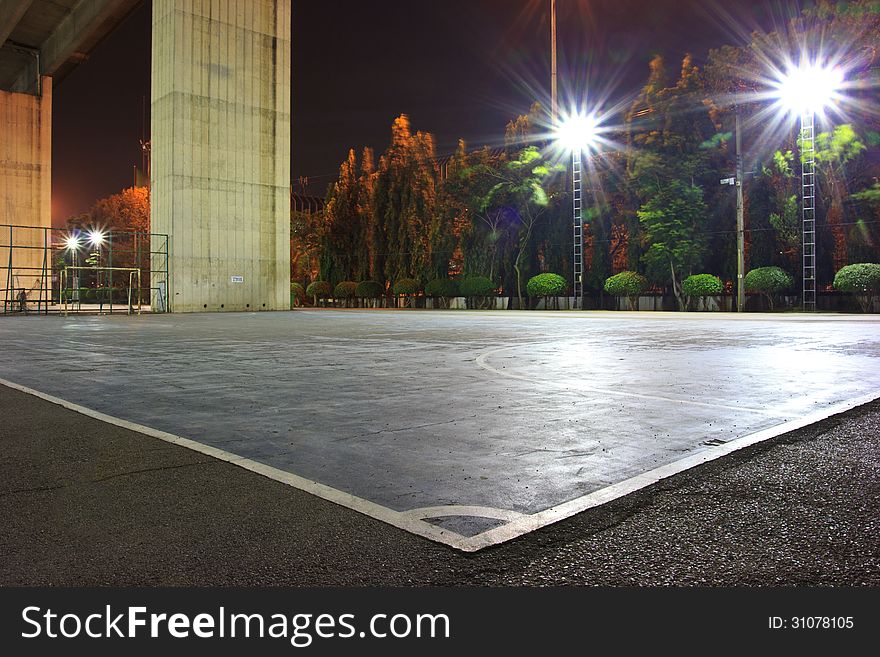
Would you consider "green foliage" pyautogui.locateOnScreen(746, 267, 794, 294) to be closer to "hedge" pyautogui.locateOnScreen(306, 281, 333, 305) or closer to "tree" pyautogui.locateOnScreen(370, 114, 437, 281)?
"tree" pyautogui.locateOnScreen(370, 114, 437, 281)

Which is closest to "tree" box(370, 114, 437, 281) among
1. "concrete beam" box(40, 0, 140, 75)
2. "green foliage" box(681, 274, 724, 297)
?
"green foliage" box(681, 274, 724, 297)

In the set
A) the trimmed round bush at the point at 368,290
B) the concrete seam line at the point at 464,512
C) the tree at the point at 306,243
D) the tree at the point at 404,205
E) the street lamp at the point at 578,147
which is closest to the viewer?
the concrete seam line at the point at 464,512

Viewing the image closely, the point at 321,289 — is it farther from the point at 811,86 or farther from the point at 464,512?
the point at 464,512

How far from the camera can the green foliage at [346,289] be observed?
59719 millimetres

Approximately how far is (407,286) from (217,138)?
848 inches

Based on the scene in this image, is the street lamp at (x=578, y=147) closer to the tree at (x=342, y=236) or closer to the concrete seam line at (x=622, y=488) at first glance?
the tree at (x=342, y=236)

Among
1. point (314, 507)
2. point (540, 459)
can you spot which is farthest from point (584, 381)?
point (314, 507)

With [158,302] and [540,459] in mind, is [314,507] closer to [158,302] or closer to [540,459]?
[540,459]

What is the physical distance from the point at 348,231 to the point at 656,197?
30931 millimetres

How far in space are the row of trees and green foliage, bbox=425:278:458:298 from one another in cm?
162

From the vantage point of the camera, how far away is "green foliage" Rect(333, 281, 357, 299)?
59.7 m

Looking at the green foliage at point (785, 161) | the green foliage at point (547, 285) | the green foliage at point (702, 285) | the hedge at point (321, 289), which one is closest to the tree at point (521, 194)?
the green foliage at point (547, 285)

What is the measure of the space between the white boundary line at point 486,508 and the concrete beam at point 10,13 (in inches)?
1593

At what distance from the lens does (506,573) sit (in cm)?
277
